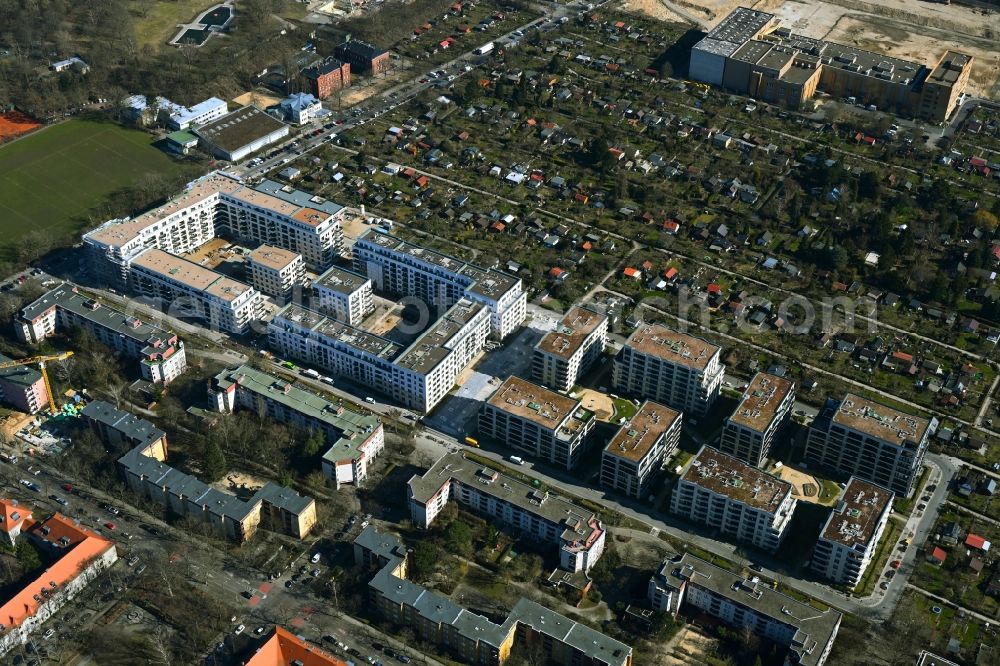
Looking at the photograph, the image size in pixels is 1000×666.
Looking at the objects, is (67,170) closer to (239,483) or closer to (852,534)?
(239,483)

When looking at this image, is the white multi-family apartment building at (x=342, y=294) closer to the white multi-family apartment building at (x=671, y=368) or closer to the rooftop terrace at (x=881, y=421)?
the white multi-family apartment building at (x=671, y=368)

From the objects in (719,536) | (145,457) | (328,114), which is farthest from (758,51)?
(145,457)

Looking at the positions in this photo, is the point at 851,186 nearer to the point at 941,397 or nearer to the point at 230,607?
the point at 941,397

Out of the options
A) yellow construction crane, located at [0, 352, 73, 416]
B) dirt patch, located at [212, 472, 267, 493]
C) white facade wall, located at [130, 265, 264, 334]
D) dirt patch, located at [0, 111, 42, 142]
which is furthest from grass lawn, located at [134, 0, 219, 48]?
dirt patch, located at [212, 472, 267, 493]

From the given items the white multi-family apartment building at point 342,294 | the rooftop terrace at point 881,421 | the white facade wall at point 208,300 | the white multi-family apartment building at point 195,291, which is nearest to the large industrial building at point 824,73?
the rooftop terrace at point 881,421

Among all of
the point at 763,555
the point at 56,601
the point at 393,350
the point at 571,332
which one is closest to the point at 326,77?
the point at 393,350

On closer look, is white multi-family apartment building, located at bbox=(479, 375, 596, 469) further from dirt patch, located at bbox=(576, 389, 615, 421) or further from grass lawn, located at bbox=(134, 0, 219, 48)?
grass lawn, located at bbox=(134, 0, 219, 48)
